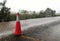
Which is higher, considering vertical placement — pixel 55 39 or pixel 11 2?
pixel 11 2

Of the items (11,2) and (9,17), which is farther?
(11,2)

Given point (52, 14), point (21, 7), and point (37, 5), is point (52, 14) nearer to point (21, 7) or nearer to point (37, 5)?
point (37, 5)

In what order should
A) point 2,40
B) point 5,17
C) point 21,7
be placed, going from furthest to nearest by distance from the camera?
1. point 21,7
2. point 5,17
3. point 2,40

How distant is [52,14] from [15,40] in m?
15.0

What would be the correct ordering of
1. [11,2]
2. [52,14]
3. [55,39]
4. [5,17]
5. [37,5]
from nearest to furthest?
[55,39] < [5,17] < [11,2] < [37,5] < [52,14]

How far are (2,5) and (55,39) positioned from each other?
24.0 ft

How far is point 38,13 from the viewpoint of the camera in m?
20.9

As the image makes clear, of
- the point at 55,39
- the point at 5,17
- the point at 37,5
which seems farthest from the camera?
the point at 37,5

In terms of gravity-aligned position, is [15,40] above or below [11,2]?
below

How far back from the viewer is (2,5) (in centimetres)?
1513

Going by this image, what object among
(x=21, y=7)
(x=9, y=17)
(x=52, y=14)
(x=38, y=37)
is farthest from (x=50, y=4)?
(x=38, y=37)

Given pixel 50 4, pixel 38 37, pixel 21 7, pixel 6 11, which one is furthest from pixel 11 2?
pixel 38 37

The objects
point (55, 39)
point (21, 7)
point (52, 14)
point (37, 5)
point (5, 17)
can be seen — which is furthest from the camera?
point (52, 14)

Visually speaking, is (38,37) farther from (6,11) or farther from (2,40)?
(6,11)
